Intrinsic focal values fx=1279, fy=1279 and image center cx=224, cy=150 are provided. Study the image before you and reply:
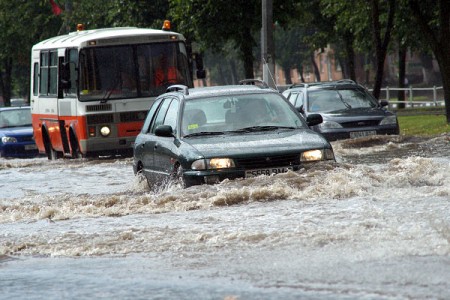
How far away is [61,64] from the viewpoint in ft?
89.7

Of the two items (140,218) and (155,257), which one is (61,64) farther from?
(155,257)

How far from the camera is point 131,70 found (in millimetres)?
26812

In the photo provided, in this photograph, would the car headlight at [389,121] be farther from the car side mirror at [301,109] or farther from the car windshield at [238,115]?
the car windshield at [238,115]

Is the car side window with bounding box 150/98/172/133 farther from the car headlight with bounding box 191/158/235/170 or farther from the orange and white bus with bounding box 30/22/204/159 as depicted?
the orange and white bus with bounding box 30/22/204/159

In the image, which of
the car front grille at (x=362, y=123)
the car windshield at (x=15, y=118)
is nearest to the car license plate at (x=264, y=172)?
the car front grille at (x=362, y=123)

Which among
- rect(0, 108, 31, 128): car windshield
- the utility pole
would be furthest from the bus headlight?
rect(0, 108, 31, 128): car windshield

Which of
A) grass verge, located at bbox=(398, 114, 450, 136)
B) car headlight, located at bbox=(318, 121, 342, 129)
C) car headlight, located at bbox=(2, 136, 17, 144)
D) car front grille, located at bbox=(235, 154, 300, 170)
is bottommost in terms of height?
grass verge, located at bbox=(398, 114, 450, 136)

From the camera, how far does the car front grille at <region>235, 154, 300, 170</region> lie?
46.9ft

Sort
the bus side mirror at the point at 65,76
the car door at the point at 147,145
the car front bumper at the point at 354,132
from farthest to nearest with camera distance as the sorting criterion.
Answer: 1. the car front bumper at the point at 354,132
2. the bus side mirror at the point at 65,76
3. the car door at the point at 147,145

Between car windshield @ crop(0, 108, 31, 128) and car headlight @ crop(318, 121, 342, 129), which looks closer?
car headlight @ crop(318, 121, 342, 129)

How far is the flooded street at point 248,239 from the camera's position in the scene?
27.0ft

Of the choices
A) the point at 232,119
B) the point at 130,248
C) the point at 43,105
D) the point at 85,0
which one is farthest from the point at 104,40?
the point at 85,0

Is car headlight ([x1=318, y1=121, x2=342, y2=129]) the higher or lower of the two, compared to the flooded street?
lower

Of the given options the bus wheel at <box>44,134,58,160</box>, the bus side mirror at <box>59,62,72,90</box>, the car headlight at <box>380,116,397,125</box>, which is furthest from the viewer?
the bus wheel at <box>44,134,58,160</box>
